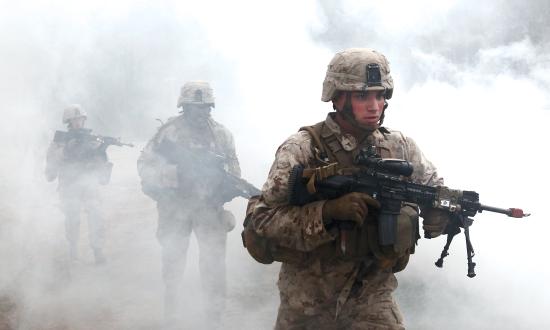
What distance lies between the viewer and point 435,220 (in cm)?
292

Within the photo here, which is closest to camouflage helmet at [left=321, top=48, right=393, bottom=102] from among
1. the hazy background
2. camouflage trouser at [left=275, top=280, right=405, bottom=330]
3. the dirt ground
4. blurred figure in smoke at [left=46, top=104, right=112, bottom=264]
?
camouflage trouser at [left=275, top=280, right=405, bottom=330]

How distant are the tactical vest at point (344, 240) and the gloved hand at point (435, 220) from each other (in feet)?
0.21

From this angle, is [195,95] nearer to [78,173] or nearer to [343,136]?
[78,173]

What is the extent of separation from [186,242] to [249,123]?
4.65 metres

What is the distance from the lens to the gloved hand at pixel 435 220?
2908mm

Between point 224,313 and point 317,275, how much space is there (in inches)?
131

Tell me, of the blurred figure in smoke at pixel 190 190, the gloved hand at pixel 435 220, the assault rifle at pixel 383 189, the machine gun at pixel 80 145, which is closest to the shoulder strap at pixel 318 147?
the assault rifle at pixel 383 189

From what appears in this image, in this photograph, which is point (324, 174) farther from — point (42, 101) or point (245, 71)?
point (245, 71)

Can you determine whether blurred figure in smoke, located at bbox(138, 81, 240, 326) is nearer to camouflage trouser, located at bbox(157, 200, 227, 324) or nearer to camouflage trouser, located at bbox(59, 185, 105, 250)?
camouflage trouser, located at bbox(157, 200, 227, 324)

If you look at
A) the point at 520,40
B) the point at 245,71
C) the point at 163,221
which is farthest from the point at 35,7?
the point at 520,40

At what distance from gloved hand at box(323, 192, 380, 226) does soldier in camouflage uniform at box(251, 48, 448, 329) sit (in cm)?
12

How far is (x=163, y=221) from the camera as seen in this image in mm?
6004

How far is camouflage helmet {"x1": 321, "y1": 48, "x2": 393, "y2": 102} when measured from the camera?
297 centimetres

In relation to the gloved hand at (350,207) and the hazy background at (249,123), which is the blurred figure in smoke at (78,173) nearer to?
the hazy background at (249,123)
